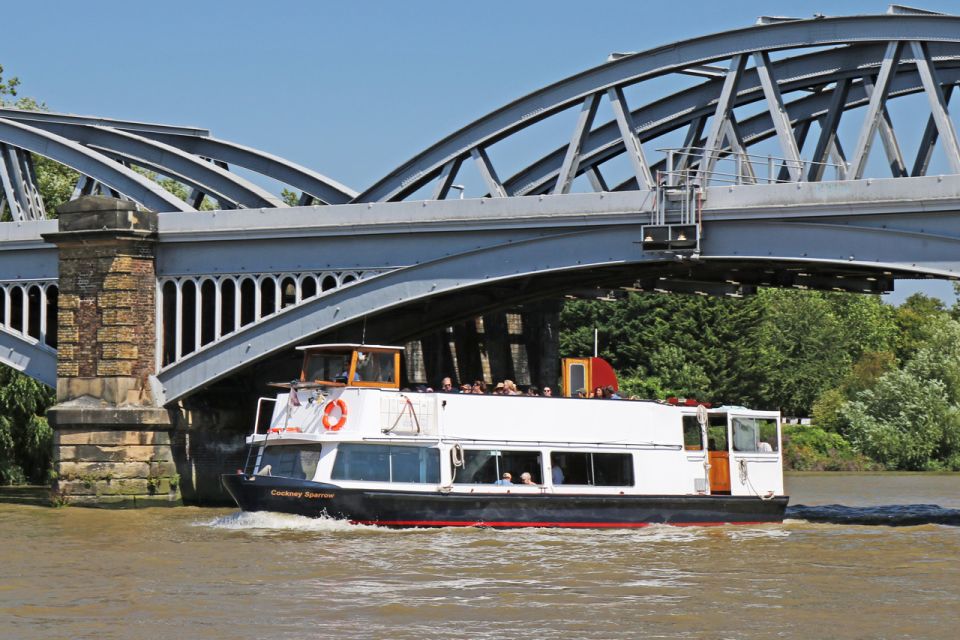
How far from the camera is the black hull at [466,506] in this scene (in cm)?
3494

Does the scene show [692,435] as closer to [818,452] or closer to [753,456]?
[753,456]

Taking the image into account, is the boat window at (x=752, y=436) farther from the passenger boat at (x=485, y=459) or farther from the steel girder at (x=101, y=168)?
the steel girder at (x=101, y=168)

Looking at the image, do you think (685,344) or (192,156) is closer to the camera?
(192,156)

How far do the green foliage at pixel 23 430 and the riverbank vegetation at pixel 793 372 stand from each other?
32.6m

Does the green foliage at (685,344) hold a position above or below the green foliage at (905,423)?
above

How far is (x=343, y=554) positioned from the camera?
3120 cm

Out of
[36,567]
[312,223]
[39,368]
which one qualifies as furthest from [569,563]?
[39,368]

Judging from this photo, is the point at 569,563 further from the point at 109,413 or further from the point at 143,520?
the point at 109,413

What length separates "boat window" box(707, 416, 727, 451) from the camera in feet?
130

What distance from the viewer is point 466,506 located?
35.6 metres

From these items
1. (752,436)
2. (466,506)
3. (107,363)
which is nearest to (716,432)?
(752,436)

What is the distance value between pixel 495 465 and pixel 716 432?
618 cm

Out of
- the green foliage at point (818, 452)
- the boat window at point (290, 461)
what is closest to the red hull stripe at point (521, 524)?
the boat window at point (290, 461)

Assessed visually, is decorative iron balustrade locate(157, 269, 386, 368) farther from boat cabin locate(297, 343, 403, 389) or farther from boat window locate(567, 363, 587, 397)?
boat window locate(567, 363, 587, 397)
